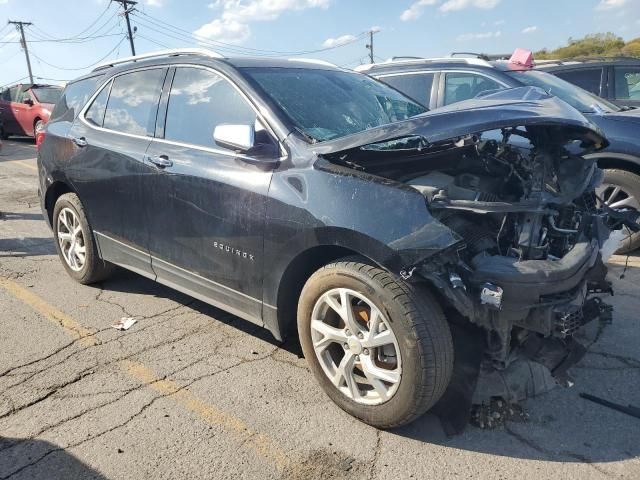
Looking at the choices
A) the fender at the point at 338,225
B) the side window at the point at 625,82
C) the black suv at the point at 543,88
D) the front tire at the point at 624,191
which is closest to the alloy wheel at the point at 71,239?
the fender at the point at 338,225

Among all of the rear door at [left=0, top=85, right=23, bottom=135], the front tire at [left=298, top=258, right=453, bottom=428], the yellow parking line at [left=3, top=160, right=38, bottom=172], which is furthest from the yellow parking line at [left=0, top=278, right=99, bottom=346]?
the rear door at [left=0, top=85, right=23, bottom=135]

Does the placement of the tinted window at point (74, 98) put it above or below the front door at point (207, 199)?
above

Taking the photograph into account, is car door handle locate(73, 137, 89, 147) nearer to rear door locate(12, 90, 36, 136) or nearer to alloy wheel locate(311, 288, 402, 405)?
alloy wheel locate(311, 288, 402, 405)

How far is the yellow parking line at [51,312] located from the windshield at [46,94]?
509 inches

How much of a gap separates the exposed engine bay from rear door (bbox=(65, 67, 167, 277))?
177 centimetres

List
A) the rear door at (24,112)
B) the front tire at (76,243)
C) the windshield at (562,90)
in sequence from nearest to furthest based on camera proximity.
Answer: the front tire at (76,243) → the windshield at (562,90) → the rear door at (24,112)

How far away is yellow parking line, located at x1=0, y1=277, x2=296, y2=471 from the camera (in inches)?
104

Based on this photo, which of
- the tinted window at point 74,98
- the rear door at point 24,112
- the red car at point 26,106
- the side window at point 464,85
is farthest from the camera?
the rear door at point 24,112

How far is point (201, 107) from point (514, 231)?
2098mm

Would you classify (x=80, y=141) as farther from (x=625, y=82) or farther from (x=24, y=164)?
(x=24, y=164)

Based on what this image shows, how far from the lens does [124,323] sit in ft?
13.4

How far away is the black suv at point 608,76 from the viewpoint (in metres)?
7.44

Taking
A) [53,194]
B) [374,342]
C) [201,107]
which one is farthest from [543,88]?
[53,194]

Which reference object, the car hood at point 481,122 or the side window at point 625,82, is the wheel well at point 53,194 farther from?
the side window at point 625,82
